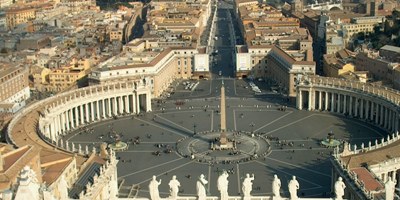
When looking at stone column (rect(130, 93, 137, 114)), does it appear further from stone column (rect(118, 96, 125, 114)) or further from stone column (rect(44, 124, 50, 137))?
stone column (rect(44, 124, 50, 137))

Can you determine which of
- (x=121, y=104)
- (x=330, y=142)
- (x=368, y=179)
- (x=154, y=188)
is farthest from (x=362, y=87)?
(x=154, y=188)

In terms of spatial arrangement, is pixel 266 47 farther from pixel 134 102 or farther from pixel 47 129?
pixel 47 129

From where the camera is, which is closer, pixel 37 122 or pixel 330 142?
pixel 330 142

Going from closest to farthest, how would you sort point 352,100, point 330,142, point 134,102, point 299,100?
point 330,142 < point 352,100 < point 299,100 < point 134,102

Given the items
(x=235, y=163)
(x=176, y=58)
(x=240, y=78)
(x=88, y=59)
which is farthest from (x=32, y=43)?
(x=235, y=163)

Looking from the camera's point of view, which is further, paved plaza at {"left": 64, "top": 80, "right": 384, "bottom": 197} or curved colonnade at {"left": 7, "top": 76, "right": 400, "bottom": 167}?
curved colonnade at {"left": 7, "top": 76, "right": 400, "bottom": 167}

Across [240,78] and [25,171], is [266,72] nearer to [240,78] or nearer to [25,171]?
[240,78]

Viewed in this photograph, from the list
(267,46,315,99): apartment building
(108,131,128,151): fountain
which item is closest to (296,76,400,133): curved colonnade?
(267,46,315,99): apartment building
